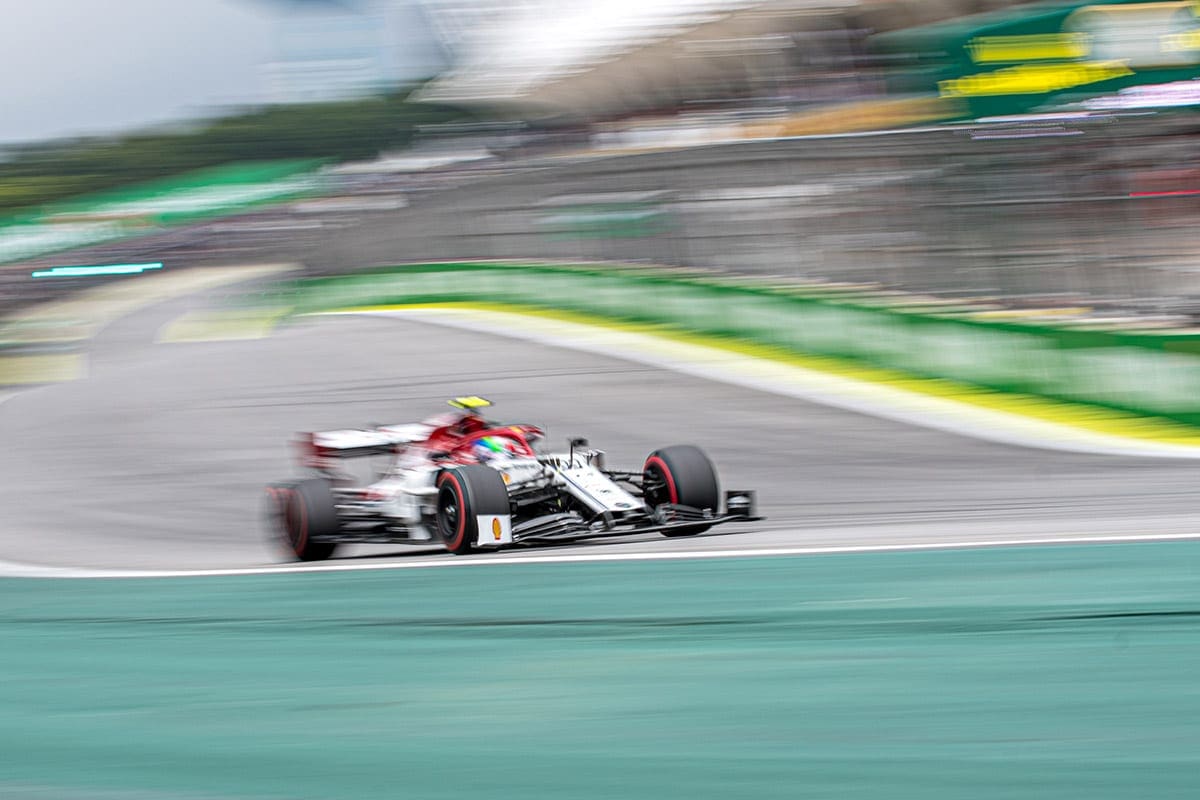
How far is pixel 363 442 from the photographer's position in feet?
29.9

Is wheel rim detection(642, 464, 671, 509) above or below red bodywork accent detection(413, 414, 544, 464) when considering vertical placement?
below

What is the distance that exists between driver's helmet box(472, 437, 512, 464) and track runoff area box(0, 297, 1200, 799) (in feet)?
2.08

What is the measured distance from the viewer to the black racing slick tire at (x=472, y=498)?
26.1 feet

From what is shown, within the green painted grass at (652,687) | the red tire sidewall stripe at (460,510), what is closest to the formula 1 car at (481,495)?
the red tire sidewall stripe at (460,510)

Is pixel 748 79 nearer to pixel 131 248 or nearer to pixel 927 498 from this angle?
pixel 131 248

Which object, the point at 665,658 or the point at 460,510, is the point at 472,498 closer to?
the point at 460,510

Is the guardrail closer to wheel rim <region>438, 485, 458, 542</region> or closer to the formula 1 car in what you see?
the formula 1 car

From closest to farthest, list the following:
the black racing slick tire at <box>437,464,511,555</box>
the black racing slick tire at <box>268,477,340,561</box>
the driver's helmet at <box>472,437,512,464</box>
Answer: the black racing slick tire at <box>437,464,511,555</box>, the driver's helmet at <box>472,437,512,464</box>, the black racing slick tire at <box>268,477,340,561</box>

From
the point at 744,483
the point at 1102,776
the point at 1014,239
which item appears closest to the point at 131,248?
the point at 1014,239

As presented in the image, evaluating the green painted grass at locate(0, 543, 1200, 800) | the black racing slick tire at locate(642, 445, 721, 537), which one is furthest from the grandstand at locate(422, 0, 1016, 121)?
the green painted grass at locate(0, 543, 1200, 800)

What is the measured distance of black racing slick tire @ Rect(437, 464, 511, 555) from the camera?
7.94 metres

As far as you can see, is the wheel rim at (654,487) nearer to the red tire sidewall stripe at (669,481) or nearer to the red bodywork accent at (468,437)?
the red tire sidewall stripe at (669,481)

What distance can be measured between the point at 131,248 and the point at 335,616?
103 feet

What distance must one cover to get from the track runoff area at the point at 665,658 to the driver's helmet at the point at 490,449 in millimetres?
633
